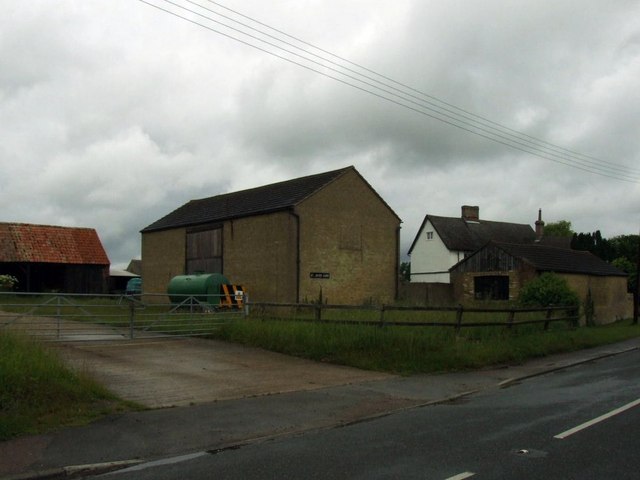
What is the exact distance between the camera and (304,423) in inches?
344

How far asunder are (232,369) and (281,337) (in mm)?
3254

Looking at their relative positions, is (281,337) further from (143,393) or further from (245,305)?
(143,393)

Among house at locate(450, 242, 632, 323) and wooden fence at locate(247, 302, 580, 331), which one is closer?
wooden fence at locate(247, 302, 580, 331)

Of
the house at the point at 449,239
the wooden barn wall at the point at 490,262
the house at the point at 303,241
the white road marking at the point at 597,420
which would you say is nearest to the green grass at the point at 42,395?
the white road marking at the point at 597,420

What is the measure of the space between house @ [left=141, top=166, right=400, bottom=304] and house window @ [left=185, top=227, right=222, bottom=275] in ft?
0.18

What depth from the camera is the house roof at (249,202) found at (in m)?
30.1

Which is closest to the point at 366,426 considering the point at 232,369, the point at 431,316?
the point at 232,369

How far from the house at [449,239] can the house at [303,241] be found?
22.9m

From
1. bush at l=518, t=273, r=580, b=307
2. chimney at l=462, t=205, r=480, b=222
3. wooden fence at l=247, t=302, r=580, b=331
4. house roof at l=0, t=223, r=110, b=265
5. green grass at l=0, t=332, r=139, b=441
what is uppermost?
chimney at l=462, t=205, r=480, b=222

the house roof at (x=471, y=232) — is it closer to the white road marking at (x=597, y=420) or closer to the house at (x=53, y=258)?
the house at (x=53, y=258)

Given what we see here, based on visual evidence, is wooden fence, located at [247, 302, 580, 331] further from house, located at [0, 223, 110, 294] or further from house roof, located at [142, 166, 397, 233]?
house, located at [0, 223, 110, 294]

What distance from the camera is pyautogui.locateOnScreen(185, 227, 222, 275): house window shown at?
32875 millimetres

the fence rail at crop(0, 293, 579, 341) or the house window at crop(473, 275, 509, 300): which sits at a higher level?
the house window at crop(473, 275, 509, 300)

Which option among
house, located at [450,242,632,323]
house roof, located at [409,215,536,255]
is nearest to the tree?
house roof, located at [409,215,536,255]
